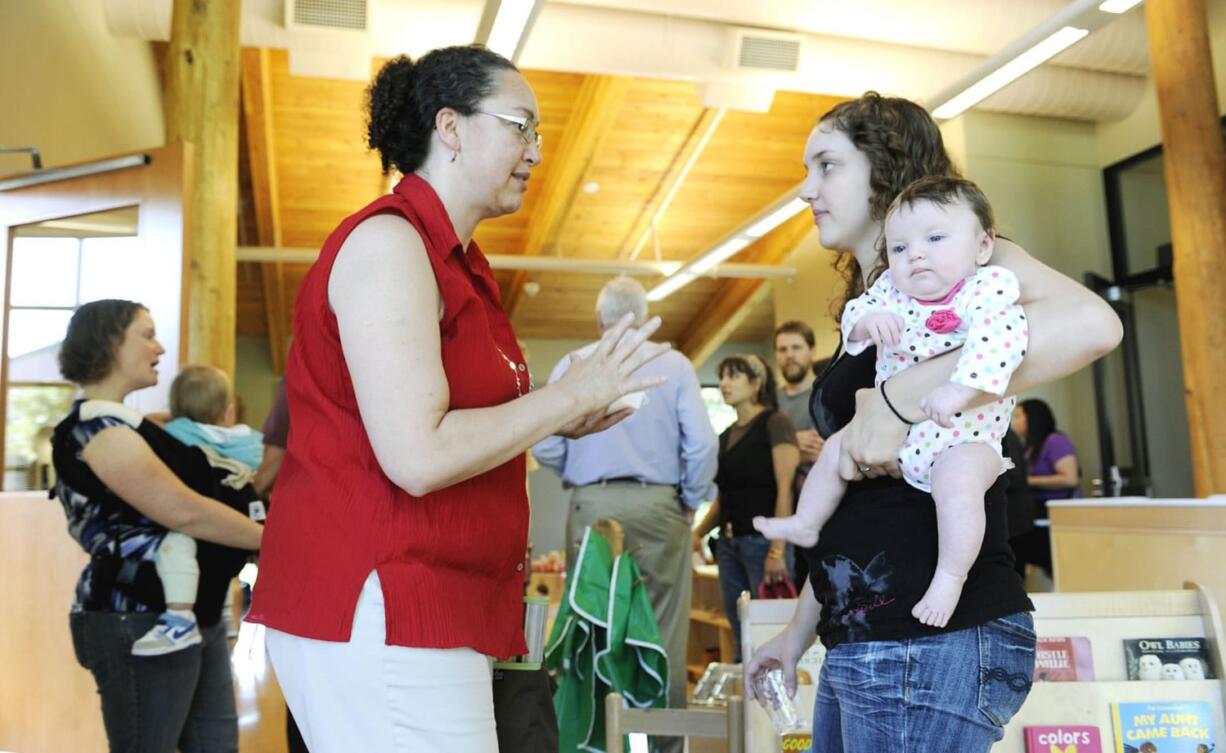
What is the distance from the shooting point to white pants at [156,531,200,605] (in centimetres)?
245

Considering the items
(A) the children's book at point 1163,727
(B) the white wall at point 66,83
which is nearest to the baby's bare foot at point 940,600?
(A) the children's book at point 1163,727

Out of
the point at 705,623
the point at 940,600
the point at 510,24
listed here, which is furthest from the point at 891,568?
the point at 705,623

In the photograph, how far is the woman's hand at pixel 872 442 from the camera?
1303mm

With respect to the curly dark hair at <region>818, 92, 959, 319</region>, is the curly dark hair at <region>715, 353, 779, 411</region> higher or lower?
higher

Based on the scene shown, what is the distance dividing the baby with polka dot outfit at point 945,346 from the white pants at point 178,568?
1621 mm

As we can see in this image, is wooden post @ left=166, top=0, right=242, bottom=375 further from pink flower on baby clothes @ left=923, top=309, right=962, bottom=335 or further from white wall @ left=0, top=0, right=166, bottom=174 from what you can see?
pink flower on baby clothes @ left=923, top=309, right=962, bottom=335

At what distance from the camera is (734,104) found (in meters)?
7.19

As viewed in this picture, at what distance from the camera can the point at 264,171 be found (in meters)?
10.3

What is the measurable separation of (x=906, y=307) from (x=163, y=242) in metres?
3.47

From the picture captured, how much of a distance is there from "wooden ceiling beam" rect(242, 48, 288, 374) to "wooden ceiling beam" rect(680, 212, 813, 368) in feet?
18.2

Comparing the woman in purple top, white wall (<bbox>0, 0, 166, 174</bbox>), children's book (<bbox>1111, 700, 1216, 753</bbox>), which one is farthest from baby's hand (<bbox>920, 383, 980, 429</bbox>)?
the woman in purple top

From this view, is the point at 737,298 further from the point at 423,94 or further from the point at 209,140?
the point at 423,94

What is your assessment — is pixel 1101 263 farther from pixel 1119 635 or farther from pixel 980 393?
pixel 980 393

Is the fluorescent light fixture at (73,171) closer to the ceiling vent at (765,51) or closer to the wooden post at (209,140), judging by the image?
the wooden post at (209,140)
